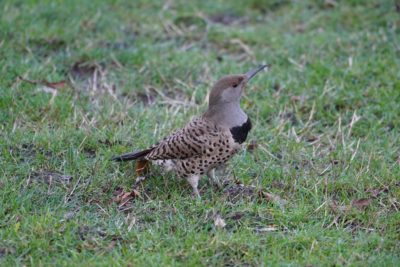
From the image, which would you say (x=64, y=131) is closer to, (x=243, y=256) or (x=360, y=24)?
(x=243, y=256)

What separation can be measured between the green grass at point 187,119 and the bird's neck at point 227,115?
0.52 m

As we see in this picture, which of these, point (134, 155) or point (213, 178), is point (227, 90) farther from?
point (134, 155)

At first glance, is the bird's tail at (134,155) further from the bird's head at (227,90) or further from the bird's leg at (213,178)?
the bird's head at (227,90)

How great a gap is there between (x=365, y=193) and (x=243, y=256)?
4.44ft

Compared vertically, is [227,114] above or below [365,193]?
above

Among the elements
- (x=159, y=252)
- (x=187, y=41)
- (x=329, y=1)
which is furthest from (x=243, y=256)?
(x=329, y=1)

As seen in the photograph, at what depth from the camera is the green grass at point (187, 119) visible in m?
5.04

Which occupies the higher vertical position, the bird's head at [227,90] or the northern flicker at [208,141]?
the bird's head at [227,90]

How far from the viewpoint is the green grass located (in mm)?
5039

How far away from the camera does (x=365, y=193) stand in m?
5.80

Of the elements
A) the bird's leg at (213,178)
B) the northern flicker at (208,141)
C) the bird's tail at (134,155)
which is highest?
the northern flicker at (208,141)

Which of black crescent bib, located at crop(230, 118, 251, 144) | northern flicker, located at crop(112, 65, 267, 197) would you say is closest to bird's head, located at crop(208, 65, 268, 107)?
northern flicker, located at crop(112, 65, 267, 197)

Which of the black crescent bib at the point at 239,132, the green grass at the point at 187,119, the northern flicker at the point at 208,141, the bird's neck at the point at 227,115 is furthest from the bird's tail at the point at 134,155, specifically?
the black crescent bib at the point at 239,132

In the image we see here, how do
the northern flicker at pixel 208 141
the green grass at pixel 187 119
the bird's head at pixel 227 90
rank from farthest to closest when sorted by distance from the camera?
1. the bird's head at pixel 227 90
2. the northern flicker at pixel 208 141
3. the green grass at pixel 187 119
